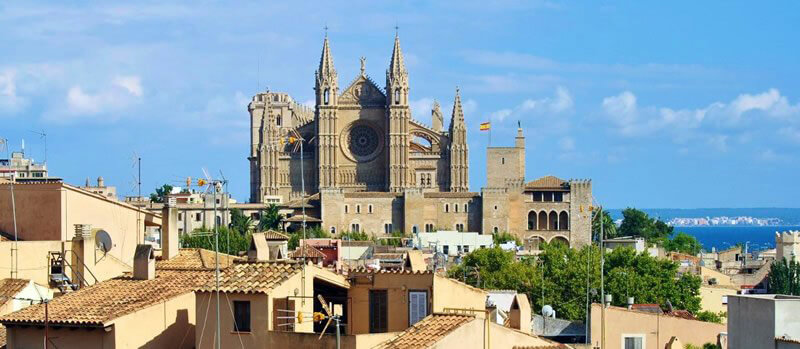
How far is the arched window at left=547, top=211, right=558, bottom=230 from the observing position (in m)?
123

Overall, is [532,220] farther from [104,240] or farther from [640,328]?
[104,240]

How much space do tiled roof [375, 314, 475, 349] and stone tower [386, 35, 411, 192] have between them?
355ft

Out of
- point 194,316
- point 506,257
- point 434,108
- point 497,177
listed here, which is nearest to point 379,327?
point 194,316

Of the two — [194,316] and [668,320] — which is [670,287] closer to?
[668,320]

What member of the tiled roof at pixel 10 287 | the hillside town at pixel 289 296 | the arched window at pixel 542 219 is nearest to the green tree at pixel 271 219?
Answer: the arched window at pixel 542 219

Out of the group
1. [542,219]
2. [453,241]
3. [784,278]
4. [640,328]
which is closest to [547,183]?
[542,219]

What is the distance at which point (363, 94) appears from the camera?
132125 millimetres

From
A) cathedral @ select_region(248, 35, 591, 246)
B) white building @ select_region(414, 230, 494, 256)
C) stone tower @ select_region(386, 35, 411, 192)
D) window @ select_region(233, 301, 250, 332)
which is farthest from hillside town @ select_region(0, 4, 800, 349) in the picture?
stone tower @ select_region(386, 35, 411, 192)

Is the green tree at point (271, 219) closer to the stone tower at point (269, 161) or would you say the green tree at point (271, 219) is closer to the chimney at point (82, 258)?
the stone tower at point (269, 161)

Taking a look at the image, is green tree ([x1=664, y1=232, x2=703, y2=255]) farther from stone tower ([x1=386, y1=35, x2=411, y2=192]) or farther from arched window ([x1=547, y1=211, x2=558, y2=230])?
stone tower ([x1=386, y1=35, x2=411, y2=192])

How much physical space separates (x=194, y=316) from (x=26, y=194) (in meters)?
6.73

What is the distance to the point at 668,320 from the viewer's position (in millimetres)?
28125

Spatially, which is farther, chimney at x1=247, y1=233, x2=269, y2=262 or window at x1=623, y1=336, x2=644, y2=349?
window at x1=623, y1=336, x2=644, y2=349

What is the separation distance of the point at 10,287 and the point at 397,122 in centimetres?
10528
